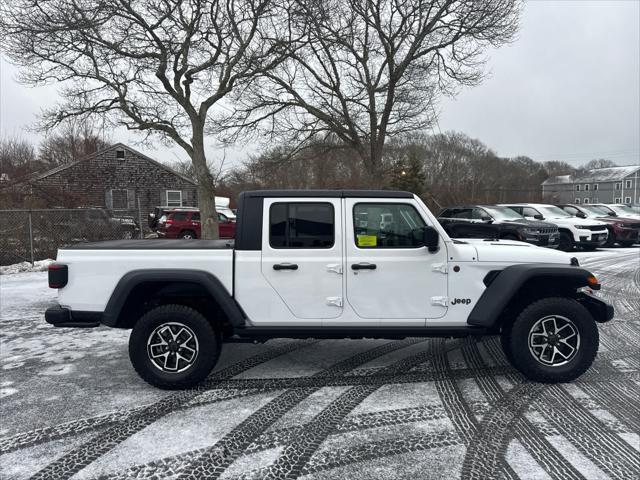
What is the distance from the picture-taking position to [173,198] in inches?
1209

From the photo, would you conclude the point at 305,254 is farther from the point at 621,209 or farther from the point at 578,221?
the point at 621,209

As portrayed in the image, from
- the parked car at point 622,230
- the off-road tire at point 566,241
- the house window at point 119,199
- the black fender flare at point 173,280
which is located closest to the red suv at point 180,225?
the house window at point 119,199

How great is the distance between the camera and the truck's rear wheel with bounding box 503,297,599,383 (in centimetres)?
395

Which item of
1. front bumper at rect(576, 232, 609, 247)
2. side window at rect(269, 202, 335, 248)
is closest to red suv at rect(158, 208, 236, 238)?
front bumper at rect(576, 232, 609, 247)

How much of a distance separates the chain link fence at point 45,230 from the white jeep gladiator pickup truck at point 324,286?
9894mm

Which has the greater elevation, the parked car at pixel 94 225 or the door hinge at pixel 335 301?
the parked car at pixel 94 225

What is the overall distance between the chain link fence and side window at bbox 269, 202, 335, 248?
35.6 feet

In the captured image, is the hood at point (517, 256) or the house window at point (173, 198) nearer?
the hood at point (517, 256)

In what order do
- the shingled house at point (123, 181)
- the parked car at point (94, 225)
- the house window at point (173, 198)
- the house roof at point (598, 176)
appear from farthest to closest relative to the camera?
1. the house roof at point (598, 176)
2. the house window at point (173, 198)
3. the shingled house at point (123, 181)
4. the parked car at point (94, 225)

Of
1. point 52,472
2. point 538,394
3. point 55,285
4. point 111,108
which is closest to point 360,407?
point 538,394

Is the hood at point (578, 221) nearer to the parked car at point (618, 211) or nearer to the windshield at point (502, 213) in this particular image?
the windshield at point (502, 213)

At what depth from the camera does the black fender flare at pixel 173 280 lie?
12.7 ft

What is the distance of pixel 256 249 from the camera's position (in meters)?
3.98

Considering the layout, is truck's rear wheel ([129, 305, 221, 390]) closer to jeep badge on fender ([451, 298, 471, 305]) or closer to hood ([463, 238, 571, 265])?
jeep badge on fender ([451, 298, 471, 305])
